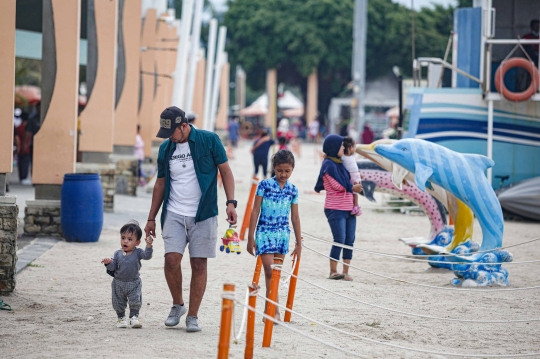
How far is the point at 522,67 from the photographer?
17.1 meters

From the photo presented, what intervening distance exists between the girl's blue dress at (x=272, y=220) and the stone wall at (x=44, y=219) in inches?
240

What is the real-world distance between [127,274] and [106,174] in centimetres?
858

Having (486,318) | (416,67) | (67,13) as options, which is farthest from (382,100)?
(486,318)

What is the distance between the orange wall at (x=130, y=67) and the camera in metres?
19.1

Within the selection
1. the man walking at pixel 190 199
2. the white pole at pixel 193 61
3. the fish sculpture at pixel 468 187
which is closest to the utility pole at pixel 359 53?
the white pole at pixel 193 61

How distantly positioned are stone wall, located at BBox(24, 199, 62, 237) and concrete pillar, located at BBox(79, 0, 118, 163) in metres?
2.94

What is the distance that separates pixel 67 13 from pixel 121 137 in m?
7.23

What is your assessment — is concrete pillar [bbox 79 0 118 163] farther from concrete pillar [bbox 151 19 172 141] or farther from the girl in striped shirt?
concrete pillar [bbox 151 19 172 141]

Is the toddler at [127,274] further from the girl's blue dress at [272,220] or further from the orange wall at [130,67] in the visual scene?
the orange wall at [130,67]

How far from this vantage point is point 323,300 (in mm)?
8531

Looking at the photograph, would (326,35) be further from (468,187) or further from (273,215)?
(273,215)

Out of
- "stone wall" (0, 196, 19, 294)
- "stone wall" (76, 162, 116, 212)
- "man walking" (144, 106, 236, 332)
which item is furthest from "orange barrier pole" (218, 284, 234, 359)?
"stone wall" (76, 162, 116, 212)

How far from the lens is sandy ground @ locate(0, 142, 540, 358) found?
640cm

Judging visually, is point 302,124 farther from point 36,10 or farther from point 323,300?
point 323,300
